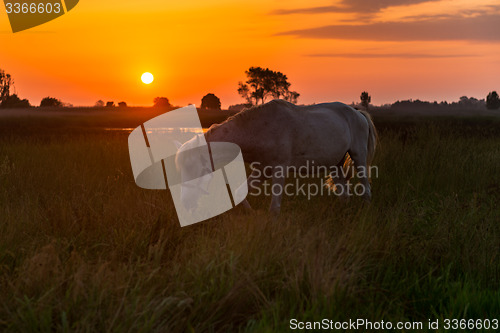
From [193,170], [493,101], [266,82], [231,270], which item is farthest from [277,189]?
[493,101]

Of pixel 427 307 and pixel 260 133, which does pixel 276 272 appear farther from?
pixel 260 133

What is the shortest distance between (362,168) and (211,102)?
77.2 m

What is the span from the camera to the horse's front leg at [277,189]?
600 cm

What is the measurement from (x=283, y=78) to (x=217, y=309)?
245 feet

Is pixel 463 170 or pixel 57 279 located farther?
pixel 463 170

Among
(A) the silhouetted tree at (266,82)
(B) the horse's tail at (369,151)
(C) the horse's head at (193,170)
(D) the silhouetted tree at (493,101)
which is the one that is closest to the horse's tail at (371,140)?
(B) the horse's tail at (369,151)

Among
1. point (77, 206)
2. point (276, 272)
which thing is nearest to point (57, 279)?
point (276, 272)

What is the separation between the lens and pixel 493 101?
126312 mm

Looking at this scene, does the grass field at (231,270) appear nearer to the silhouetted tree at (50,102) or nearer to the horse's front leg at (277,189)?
the horse's front leg at (277,189)

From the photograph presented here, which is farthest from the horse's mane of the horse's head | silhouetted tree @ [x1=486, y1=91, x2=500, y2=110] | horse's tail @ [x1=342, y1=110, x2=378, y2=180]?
silhouetted tree @ [x1=486, y1=91, x2=500, y2=110]

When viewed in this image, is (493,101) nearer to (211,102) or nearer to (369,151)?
(211,102)

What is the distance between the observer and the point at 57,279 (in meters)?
3.30

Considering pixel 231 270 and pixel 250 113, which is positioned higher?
pixel 250 113

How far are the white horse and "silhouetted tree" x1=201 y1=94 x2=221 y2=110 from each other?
252 feet
